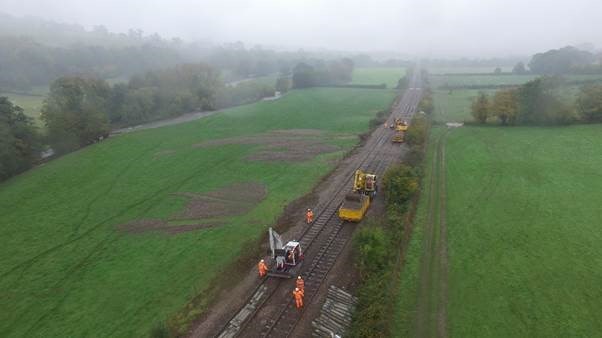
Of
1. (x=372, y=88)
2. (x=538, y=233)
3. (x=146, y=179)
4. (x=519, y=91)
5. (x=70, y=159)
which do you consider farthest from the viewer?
(x=372, y=88)

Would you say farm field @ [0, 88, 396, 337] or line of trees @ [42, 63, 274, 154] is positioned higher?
line of trees @ [42, 63, 274, 154]

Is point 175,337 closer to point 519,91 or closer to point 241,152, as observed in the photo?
point 241,152

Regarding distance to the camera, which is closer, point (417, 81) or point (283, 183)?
point (283, 183)

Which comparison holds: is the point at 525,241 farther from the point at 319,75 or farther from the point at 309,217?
the point at 319,75

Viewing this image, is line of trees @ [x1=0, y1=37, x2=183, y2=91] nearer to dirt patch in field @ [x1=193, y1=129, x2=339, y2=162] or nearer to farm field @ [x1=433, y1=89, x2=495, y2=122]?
dirt patch in field @ [x1=193, y1=129, x2=339, y2=162]

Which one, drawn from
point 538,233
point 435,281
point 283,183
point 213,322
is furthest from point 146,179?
point 538,233

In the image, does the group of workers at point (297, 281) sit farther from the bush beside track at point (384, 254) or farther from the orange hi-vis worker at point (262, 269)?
the bush beside track at point (384, 254)

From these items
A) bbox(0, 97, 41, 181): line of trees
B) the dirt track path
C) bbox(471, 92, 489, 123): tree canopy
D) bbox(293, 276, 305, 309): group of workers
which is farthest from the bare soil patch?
bbox(471, 92, 489, 123): tree canopy

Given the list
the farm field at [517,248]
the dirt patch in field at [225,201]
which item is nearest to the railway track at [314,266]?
the farm field at [517,248]
